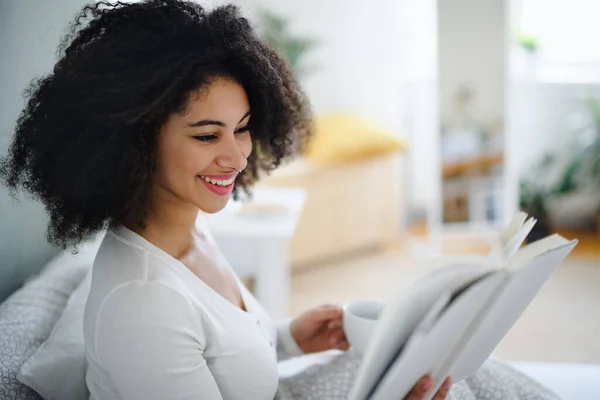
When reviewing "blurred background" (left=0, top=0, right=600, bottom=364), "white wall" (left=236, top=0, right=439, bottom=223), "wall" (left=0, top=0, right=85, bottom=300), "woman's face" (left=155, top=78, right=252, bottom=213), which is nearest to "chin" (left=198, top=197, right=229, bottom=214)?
"woman's face" (left=155, top=78, right=252, bottom=213)

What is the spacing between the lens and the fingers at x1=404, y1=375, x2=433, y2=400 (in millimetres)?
841

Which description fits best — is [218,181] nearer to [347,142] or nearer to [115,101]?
[115,101]

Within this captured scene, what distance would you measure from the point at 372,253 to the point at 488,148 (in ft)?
2.64

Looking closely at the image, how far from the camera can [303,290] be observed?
3252mm

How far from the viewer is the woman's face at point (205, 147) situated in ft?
3.16

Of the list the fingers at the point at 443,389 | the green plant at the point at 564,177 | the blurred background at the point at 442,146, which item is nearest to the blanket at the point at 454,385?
the fingers at the point at 443,389

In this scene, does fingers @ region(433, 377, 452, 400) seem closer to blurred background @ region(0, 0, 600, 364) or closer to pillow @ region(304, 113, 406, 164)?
blurred background @ region(0, 0, 600, 364)

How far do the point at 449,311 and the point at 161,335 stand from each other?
14.1 inches

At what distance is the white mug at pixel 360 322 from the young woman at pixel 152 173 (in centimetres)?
17

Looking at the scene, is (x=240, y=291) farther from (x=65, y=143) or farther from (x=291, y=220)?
(x=291, y=220)

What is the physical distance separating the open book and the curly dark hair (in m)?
0.40

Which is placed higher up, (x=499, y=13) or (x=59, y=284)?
(x=499, y=13)

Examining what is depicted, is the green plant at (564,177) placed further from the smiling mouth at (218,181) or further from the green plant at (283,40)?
the smiling mouth at (218,181)

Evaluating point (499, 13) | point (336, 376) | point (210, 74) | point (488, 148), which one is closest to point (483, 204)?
point (488, 148)
